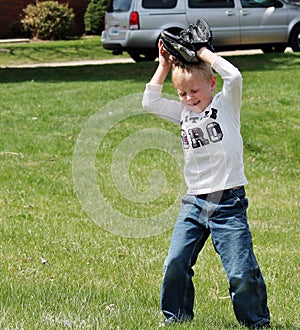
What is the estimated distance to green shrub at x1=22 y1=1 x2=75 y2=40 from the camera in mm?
28766

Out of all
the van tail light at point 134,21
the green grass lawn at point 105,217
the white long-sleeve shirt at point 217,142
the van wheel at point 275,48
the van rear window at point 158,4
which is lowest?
the van wheel at point 275,48

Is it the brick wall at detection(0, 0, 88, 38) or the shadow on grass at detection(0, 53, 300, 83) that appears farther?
the brick wall at detection(0, 0, 88, 38)

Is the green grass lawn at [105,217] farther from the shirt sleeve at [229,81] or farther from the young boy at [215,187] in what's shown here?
the shirt sleeve at [229,81]

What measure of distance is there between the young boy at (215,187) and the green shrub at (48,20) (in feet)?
83.1

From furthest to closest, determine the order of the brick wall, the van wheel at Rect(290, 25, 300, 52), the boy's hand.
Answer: the brick wall → the van wheel at Rect(290, 25, 300, 52) → the boy's hand

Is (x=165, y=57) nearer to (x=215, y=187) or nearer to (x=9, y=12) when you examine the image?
(x=215, y=187)

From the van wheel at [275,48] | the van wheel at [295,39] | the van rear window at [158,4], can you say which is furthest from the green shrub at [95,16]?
the van wheel at [295,39]

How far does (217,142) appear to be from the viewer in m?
4.01

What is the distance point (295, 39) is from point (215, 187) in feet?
54.2

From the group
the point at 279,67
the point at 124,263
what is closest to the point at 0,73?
the point at 279,67

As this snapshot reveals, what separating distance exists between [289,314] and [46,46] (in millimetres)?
21882

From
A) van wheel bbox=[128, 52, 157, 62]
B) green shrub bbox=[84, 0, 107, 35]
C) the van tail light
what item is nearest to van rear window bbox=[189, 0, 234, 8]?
the van tail light

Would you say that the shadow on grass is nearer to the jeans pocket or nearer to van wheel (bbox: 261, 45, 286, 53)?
van wheel (bbox: 261, 45, 286, 53)

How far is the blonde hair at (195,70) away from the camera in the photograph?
13.2 ft
